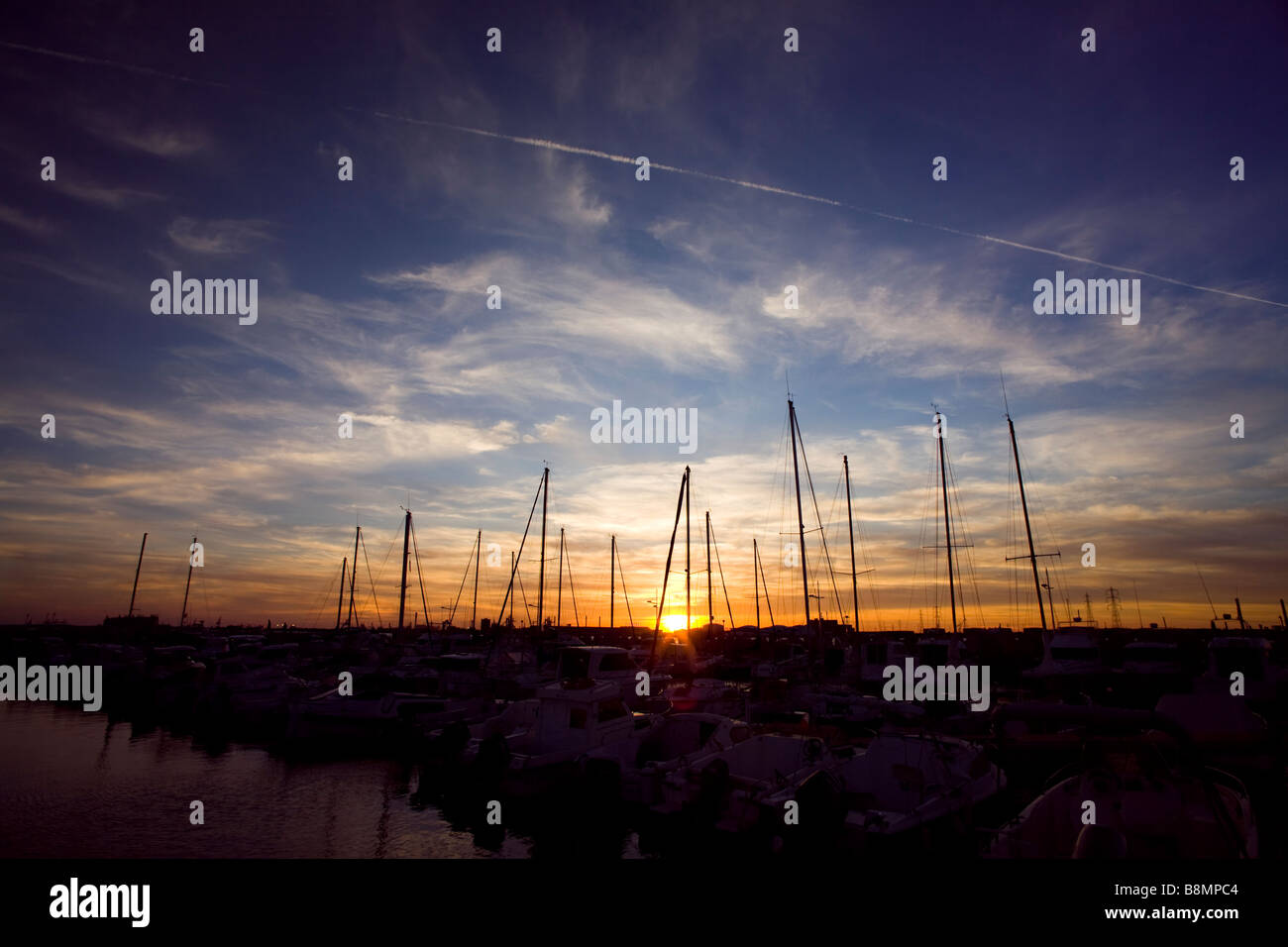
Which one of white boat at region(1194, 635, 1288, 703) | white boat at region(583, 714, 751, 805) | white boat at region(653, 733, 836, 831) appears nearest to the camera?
white boat at region(653, 733, 836, 831)

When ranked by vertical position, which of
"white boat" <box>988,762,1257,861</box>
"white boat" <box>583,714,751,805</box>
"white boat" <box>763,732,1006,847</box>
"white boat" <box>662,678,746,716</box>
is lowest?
"white boat" <box>662,678,746,716</box>

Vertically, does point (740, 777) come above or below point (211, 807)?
above

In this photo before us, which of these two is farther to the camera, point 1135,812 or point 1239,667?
point 1239,667

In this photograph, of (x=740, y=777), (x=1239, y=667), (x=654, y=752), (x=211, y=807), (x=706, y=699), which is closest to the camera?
(x=740, y=777)

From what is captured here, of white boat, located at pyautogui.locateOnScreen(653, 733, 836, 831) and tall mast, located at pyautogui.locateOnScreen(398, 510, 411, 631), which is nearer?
white boat, located at pyautogui.locateOnScreen(653, 733, 836, 831)

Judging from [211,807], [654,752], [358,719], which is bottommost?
[211,807]

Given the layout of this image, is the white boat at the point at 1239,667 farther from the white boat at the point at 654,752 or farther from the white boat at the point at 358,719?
the white boat at the point at 358,719

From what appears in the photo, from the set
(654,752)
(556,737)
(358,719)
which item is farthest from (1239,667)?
(358,719)

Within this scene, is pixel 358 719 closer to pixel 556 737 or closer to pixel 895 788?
pixel 556 737

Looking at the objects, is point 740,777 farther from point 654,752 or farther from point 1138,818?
point 1138,818

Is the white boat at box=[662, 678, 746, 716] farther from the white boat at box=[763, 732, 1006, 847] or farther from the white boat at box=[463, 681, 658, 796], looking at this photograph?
the white boat at box=[763, 732, 1006, 847]

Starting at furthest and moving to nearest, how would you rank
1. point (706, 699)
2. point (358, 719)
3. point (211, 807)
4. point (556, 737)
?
point (706, 699) → point (358, 719) → point (556, 737) → point (211, 807)

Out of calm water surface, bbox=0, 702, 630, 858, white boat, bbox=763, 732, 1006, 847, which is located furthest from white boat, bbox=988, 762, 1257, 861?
calm water surface, bbox=0, 702, 630, 858
